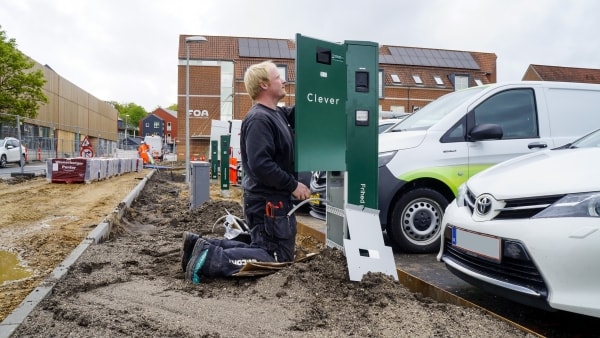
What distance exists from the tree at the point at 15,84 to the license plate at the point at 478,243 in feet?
124

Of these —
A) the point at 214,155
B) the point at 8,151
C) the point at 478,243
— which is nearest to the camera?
the point at 478,243

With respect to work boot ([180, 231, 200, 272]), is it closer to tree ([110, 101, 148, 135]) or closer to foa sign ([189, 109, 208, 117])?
foa sign ([189, 109, 208, 117])

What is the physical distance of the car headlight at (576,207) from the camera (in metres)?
2.86

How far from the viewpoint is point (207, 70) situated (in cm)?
4359

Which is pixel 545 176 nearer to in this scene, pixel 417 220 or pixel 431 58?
pixel 417 220

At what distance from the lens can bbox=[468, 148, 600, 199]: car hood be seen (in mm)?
3029

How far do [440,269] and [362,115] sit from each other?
1.81 metres

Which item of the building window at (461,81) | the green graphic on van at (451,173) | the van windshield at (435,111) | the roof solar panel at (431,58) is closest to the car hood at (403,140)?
the van windshield at (435,111)

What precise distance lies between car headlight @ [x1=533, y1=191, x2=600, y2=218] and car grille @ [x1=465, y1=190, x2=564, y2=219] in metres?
0.04

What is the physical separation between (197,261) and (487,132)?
3453 mm

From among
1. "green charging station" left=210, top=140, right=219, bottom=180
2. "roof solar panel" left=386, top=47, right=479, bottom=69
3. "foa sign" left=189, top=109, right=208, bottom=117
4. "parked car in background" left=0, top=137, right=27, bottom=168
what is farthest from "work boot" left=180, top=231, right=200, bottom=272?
"roof solar panel" left=386, top=47, right=479, bottom=69

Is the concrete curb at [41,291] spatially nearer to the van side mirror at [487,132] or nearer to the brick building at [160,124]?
the van side mirror at [487,132]


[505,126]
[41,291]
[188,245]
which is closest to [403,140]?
[505,126]

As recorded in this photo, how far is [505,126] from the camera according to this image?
19.3 ft
